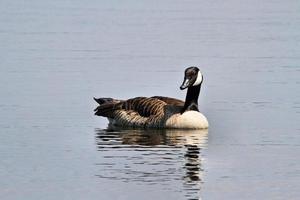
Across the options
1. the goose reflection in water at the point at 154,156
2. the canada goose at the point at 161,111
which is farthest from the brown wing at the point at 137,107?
the goose reflection in water at the point at 154,156

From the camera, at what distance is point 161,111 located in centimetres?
2330

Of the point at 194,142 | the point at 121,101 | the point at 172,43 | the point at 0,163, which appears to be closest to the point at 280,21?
the point at 172,43

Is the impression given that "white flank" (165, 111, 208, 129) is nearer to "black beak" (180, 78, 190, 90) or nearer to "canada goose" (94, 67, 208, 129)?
"canada goose" (94, 67, 208, 129)

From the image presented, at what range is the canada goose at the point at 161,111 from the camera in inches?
904

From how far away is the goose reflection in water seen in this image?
1773 cm

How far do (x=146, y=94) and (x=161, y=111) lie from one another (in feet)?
9.59

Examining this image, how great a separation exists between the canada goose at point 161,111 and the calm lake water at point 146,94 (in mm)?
262

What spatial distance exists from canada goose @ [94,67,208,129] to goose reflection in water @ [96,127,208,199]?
18 centimetres

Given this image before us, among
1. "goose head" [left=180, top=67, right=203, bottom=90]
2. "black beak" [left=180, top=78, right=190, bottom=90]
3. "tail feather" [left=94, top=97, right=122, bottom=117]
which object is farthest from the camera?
"tail feather" [left=94, top=97, right=122, bottom=117]

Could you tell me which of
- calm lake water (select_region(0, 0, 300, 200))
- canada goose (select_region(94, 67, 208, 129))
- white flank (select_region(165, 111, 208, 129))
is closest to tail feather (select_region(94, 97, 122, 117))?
canada goose (select_region(94, 67, 208, 129))

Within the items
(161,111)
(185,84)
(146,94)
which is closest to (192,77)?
(185,84)

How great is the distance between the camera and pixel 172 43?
35.1 m

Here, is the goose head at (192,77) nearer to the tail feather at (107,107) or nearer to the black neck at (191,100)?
the black neck at (191,100)

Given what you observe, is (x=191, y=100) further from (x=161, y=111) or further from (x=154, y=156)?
(x=154, y=156)
